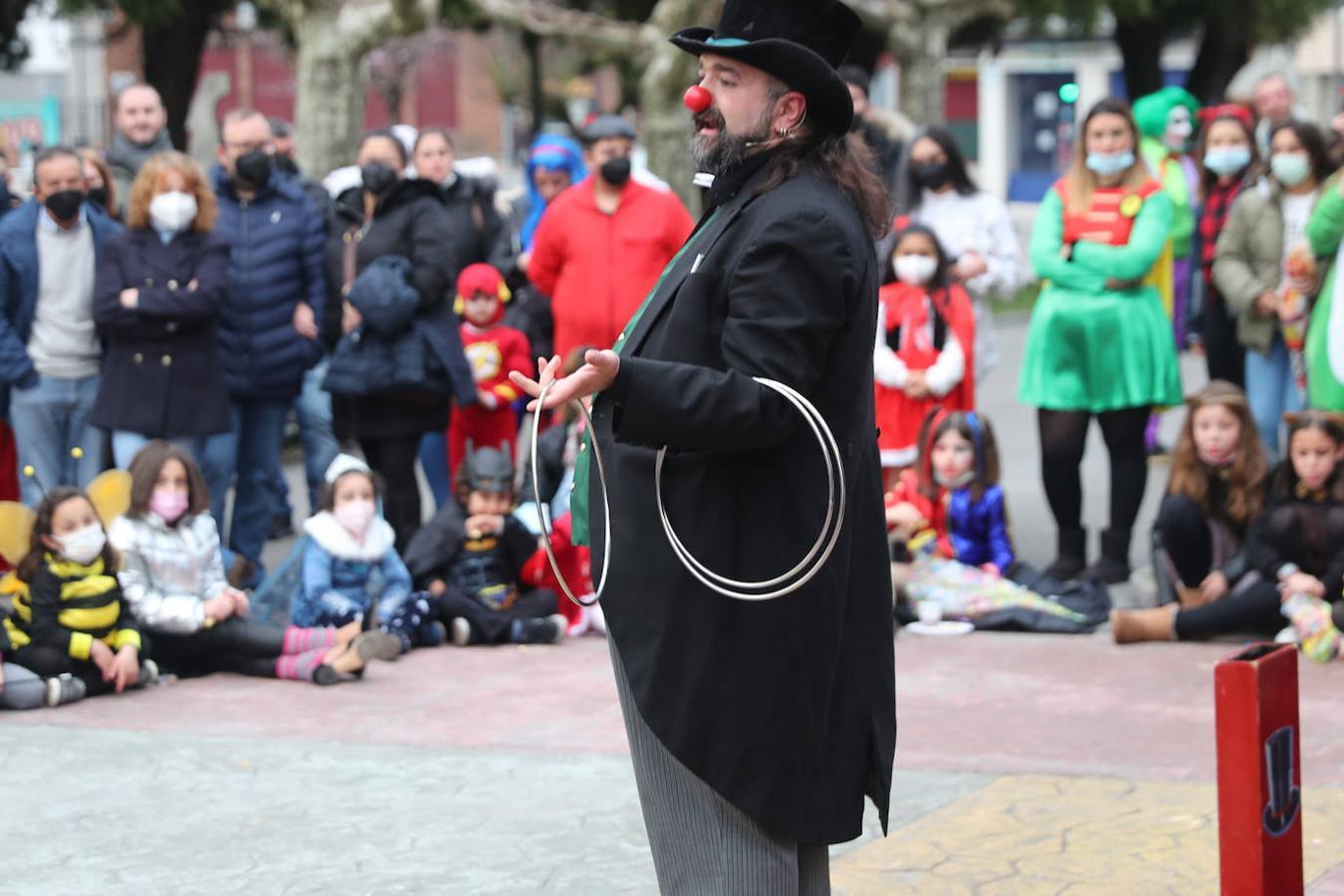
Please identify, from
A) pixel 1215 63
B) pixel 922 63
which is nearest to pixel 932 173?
pixel 922 63

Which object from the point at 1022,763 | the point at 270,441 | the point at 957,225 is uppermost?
the point at 957,225

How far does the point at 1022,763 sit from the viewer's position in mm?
5746

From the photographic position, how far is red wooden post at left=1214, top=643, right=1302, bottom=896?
3664 millimetres

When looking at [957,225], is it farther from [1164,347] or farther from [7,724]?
[7,724]

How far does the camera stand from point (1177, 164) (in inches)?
431

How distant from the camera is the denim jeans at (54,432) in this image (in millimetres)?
8133

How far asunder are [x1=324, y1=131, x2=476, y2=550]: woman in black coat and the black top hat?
4.99m

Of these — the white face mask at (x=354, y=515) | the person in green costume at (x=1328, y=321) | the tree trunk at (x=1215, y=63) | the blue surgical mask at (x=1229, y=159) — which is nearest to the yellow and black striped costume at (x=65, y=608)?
the white face mask at (x=354, y=515)

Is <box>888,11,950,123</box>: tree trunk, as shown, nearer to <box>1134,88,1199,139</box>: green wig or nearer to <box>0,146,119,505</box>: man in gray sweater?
<box>1134,88,1199,139</box>: green wig

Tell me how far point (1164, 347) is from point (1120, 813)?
3.46 m

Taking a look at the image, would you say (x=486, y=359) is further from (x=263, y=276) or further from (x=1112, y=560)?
(x=1112, y=560)

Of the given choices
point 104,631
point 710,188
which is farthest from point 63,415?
point 710,188

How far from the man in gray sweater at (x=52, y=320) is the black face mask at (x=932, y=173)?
330 cm

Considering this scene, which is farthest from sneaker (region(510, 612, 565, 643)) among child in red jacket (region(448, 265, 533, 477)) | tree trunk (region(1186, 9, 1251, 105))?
tree trunk (region(1186, 9, 1251, 105))
